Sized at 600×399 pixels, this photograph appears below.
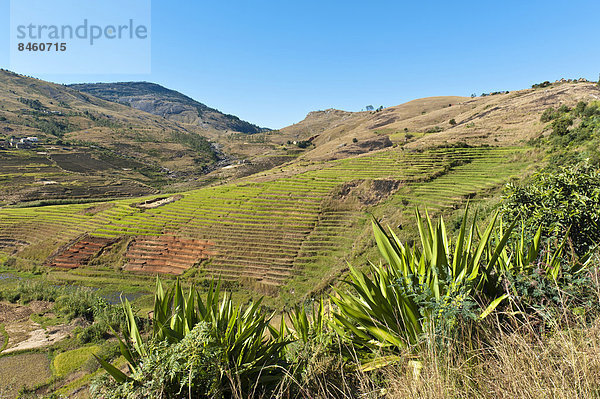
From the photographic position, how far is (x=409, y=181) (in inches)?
1119

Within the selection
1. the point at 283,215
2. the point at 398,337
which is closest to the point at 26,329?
the point at 283,215

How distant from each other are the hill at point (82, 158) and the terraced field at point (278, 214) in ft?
75.4

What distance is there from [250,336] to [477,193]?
24.3 m

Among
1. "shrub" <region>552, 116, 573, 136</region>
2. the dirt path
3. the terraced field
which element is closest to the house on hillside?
the terraced field

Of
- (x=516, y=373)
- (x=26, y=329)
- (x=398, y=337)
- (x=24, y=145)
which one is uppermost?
(x=24, y=145)

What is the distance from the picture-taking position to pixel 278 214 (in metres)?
29.9

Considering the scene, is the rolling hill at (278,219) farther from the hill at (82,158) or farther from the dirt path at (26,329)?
the hill at (82,158)

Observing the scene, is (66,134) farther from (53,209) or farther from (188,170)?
(53,209)

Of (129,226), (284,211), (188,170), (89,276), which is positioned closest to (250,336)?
(284,211)

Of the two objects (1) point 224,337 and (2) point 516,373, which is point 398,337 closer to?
(2) point 516,373

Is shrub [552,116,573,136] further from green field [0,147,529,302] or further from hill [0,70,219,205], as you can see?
hill [0,70,219,205]

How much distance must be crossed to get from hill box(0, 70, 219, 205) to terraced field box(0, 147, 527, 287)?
23.0m

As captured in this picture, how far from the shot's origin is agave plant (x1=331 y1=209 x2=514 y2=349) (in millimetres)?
3057

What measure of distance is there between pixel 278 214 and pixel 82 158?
3553 inches
